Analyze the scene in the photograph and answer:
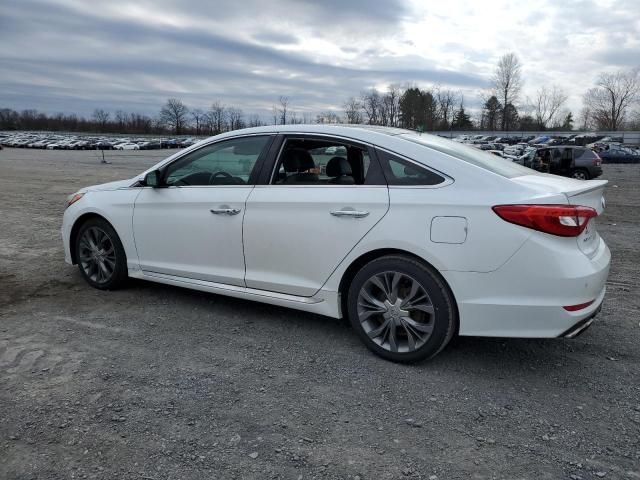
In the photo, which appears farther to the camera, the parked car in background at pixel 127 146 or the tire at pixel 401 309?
the parked car in background at pixel 127 146

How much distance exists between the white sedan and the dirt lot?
0.35m

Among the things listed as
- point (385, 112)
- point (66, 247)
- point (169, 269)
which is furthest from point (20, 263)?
point (385, 112)

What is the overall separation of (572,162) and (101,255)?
23.0 meters

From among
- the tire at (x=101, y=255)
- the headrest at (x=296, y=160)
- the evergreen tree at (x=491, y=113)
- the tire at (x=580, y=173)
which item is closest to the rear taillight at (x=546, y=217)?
the headrest at (x=296, y=160)

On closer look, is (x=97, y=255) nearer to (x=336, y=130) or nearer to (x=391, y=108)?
(x=336, y=130)

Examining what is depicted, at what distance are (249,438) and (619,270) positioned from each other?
5341 mm

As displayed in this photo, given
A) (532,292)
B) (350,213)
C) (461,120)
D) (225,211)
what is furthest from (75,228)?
(461,120)

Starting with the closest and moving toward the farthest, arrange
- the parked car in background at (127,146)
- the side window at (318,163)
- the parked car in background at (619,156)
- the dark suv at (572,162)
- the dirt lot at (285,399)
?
the dirt lot at (285,399)
the side window at (318,163)
the dark suv at (572,162)
the parked car in background at (619,156)
the parked car in background at (127,146)

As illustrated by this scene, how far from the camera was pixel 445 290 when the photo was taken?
331 cm

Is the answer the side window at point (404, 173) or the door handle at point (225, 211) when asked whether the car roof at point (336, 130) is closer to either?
the side window at point (404, 173)

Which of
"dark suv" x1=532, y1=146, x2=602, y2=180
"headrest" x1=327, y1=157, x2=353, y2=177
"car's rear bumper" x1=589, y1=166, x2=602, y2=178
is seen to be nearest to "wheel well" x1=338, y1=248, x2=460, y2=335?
"headrest" x1=327, y1=157, x2=353, y2=177

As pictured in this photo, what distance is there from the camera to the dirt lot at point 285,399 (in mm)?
2531

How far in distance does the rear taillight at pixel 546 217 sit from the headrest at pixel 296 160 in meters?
1.60

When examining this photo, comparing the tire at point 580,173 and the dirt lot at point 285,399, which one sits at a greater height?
the tire at point 580,173
